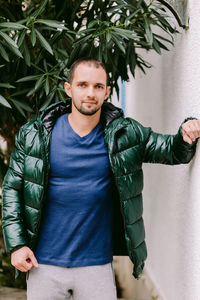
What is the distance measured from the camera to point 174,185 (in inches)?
105

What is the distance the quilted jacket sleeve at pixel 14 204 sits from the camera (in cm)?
212

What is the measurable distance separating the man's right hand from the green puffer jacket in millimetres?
28

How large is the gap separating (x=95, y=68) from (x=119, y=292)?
11.0 feet

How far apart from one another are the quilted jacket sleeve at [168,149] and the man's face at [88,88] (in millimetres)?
324

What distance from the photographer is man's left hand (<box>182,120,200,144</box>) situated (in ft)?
6.39

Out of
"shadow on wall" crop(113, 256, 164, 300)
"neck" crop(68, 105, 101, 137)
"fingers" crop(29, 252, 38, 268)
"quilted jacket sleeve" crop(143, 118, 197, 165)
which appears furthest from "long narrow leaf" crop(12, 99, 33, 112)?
"shadow on wall" crop(113, 256, 164, 300)

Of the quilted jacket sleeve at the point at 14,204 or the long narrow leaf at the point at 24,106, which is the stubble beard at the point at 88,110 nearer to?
the quilted jacket sleeve at the point at 14,204

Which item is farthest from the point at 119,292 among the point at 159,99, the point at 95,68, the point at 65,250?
the point at 95,68

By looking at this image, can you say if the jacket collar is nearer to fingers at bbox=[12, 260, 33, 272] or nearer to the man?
the man

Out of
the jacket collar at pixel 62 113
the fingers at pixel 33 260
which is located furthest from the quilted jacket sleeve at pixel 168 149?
the fingers at pixel 33 260

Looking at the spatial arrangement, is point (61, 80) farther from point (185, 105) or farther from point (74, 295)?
point (74, 295)

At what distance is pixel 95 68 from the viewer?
2102mm

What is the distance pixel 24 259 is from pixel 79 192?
1.37 feet

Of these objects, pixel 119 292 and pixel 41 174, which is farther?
pixel 119 292
